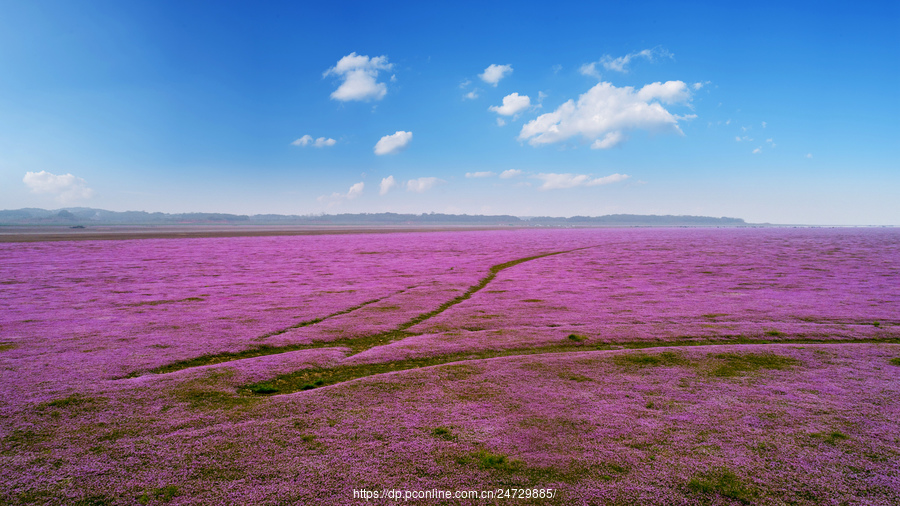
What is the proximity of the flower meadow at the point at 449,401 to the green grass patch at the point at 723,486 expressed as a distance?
0.03 metres

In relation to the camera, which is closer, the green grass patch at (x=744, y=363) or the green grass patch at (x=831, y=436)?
the green grass patch at (x=831, y=436)

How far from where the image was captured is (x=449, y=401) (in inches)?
289

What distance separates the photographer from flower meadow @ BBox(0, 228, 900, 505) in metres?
5.05

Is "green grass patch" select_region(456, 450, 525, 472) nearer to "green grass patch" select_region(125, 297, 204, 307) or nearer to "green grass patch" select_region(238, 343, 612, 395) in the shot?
"green grass patch" select_region(238, 343, 612, 395)

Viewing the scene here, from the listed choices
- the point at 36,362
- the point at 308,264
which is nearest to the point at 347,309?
the point at 36,362

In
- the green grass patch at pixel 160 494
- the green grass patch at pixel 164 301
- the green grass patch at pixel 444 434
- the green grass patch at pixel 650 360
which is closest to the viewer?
the green grass patch at pixel 160 494

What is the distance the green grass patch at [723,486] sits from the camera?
477 cm

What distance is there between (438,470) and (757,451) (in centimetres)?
459

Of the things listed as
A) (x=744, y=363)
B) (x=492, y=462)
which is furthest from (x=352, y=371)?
(x=744, y=363)

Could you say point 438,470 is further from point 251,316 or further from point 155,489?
point 251,316

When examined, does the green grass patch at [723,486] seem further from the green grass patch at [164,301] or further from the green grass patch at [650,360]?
the green grass patch at [164,301]

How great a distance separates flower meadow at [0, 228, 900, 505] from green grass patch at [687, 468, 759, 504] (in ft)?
0.09

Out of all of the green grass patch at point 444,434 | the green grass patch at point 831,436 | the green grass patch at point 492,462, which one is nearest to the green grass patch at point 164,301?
the green grass patch at point 444,434

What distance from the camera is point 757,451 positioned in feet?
18.5
